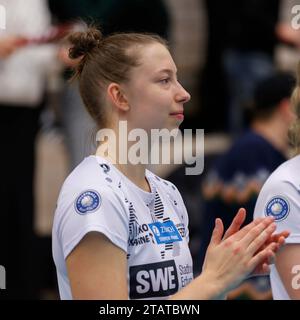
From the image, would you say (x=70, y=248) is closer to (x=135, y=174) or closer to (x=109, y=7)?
(x=135, y=174)

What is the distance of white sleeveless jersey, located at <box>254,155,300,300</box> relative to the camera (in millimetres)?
3680

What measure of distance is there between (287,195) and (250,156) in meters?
2.26

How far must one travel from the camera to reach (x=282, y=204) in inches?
146

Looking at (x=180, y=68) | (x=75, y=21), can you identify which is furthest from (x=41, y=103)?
(x=180, y=68)

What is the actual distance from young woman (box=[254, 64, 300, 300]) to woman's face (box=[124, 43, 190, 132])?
1.61 feet

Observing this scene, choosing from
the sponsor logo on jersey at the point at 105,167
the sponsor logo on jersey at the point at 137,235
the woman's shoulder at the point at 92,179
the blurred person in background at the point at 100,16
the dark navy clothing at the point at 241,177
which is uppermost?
the blurred person in background at the point at 100,16

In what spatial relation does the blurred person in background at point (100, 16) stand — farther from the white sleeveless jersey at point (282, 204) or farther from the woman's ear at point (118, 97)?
the woman's ear at point (118, 97)

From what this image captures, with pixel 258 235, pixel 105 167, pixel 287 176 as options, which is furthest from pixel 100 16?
pixel 258 235

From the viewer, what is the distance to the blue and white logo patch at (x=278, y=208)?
3688 mm

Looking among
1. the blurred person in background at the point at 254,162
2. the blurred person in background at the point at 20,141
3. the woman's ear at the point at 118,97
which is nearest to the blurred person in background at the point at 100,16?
the blurred person in background at the point at 20,141

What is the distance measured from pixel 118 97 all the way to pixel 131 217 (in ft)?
1.22

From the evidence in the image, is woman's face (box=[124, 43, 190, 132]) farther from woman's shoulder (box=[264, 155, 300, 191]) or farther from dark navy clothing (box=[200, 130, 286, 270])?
dark navy clothing (box=[200, 130, 286, 270])

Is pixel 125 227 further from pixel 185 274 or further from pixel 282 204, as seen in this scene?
pixel 282 204

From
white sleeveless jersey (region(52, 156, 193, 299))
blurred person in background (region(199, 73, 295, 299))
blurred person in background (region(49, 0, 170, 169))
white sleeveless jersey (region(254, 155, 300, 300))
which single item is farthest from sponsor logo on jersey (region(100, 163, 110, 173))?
blurred person in background (region(49, 0, 170, 169))
